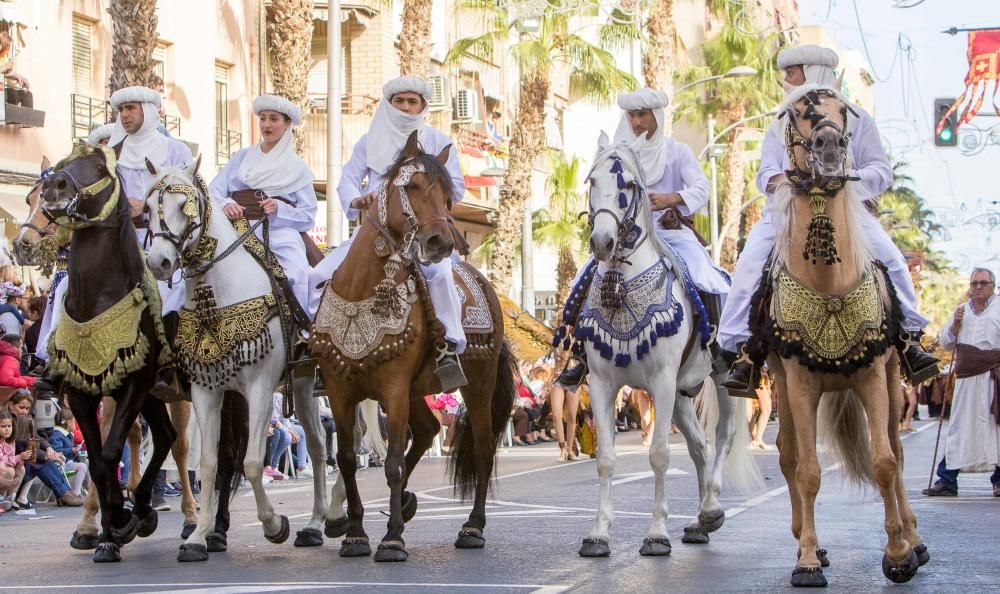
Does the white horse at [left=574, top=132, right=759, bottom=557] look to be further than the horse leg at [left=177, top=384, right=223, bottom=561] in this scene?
Yes

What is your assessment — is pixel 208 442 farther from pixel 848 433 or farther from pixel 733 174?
pixel 733 174

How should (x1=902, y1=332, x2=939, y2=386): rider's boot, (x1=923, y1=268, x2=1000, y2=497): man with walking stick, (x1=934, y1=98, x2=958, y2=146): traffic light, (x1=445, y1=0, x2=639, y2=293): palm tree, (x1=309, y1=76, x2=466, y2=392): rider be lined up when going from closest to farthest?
(x1=902, y1=332, x2=939, y2=386): rider's boot, (x1=309, y1=76, x2=466, y2=392): rider, (x1=923, y1=268, x2=1000, y2=497): man with walking stick, (x1=934, y1=98, x2=958, y2=146): traffic light, (x1=445, y1=0, x2=639, y2=293): palm tree

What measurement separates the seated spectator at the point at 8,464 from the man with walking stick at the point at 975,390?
919 cm

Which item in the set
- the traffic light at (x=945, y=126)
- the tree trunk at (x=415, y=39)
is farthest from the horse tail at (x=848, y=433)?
the tree trunk at (x=415, y=39)

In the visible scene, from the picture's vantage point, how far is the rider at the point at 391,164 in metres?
11.2

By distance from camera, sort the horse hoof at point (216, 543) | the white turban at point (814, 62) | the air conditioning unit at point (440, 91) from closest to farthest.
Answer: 1. the white turban at point (814, 62)
2. the horse hoof at point (216, 543)
3. the air conditioning unit at point (440, 91)

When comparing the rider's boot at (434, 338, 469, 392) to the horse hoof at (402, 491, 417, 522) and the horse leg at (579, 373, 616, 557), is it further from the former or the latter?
the horse hoof at (402, 491, 417, 522)

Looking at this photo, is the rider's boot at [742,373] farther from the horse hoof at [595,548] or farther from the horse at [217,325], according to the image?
the horse at [217,325]

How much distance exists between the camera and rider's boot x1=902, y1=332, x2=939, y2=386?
32.9ft

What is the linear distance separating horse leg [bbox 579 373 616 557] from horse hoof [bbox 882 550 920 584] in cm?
198

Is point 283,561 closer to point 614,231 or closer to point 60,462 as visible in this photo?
point 614,231

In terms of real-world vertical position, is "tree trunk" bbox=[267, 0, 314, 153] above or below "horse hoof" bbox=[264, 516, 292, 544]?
above

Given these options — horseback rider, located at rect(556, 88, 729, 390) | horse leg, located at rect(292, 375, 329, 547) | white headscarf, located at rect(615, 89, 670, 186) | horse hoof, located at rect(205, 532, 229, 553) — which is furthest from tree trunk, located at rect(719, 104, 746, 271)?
horse hoof, located at rect(205, 532, 229, 553)

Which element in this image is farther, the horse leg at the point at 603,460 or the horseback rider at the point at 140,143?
the horseback rider at the point at 140,143
